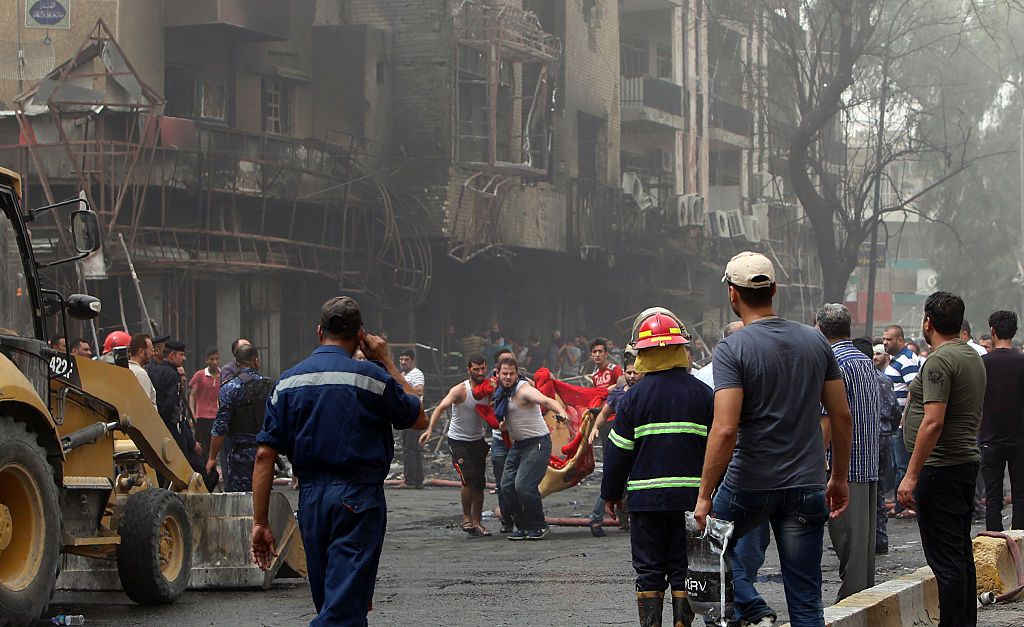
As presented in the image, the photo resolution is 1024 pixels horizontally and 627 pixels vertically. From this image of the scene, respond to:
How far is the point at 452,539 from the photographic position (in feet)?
46.5

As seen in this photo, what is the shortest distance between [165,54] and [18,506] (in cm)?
2114

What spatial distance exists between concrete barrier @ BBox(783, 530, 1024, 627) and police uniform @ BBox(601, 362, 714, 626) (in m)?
0.93

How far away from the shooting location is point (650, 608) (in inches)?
256

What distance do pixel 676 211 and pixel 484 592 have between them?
33.5 metres

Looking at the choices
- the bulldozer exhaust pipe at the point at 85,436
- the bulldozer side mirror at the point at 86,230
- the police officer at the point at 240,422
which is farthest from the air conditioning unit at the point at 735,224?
the bulldozer side mirror at the point at 86,230

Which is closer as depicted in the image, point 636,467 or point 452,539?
point 636,467

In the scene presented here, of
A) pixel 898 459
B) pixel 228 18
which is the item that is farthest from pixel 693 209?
pixel 898 459

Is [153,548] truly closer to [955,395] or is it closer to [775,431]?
[775,431]

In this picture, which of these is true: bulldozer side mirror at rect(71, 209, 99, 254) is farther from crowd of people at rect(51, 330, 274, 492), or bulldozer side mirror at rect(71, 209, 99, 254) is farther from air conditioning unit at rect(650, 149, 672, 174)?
air conditioning unit at rect(650, 149, 672, 174)

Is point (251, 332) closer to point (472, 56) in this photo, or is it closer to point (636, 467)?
point (472, 56)

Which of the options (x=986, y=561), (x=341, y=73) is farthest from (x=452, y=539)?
(x=341, y=73)

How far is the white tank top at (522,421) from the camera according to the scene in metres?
14.1

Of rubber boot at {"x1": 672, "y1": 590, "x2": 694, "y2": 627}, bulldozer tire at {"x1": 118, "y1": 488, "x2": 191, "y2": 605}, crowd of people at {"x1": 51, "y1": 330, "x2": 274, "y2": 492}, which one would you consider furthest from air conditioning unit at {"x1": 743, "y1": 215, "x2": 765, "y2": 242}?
rubber boot at {"x1": 672, "y1": 590, "x2": 694, "y2": 627}

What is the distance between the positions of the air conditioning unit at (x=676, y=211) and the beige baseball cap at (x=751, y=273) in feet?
121
